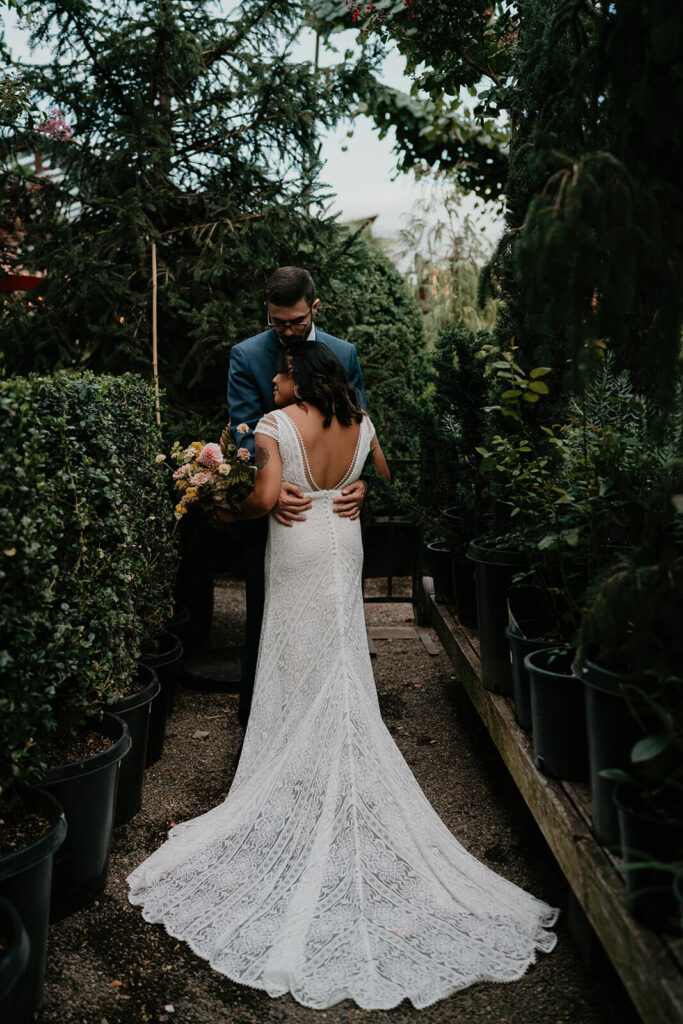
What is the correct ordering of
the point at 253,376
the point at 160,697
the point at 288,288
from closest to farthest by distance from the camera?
the point at 288,288 < the point at 160,697 < the point at 253,376

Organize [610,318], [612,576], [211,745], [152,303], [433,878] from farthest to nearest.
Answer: [152,303]
[211,745]
[433,878]
[612,576]
[610,318]

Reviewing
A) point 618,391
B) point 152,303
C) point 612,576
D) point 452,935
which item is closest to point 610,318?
point 612,576

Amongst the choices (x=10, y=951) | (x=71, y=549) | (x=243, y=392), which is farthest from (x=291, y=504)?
(x=10, y=951)

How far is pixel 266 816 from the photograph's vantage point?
2.97m

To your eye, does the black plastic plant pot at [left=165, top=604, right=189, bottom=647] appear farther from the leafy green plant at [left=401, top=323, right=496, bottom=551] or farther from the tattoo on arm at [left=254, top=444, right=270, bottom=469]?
the tattoo on arm at [left=254, top=444, right=270, bottom=469]

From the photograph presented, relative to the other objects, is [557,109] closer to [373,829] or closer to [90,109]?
[373,829]

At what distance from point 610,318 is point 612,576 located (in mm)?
570

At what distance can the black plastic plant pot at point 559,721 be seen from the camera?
253 cm

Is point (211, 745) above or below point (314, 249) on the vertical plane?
below

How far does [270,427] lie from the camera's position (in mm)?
3205

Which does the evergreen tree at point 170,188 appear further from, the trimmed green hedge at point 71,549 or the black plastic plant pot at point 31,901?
the black plastic plant pot at point 31,901

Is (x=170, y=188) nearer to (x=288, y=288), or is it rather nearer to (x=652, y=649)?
(x=288, y=288)

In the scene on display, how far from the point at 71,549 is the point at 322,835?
1.27 metres

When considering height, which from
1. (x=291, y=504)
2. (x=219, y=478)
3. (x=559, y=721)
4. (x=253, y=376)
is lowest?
(x=559, y=721)
